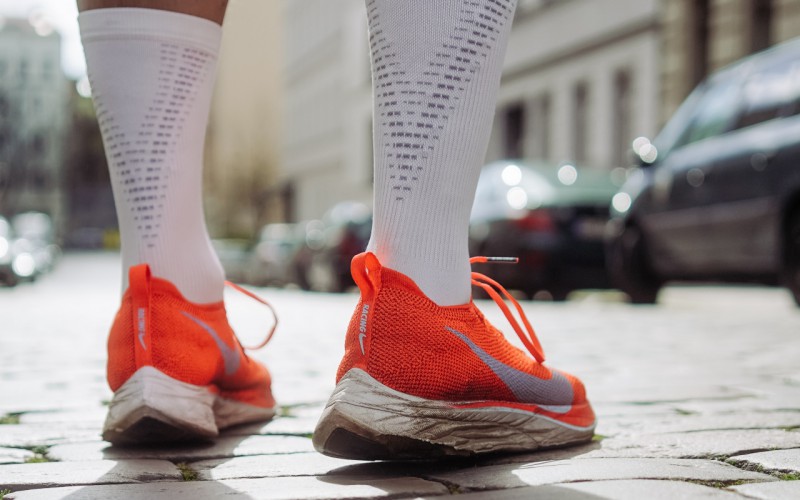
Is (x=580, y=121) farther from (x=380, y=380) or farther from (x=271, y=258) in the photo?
(x=380, y=380)

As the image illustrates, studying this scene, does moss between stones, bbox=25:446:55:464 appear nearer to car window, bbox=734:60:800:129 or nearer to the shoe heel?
the shoe heel

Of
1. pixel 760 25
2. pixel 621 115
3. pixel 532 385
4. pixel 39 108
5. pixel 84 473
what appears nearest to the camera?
pixel 84 473

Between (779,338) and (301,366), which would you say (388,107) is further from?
(779,338)

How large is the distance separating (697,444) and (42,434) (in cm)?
141

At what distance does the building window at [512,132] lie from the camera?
2550cm

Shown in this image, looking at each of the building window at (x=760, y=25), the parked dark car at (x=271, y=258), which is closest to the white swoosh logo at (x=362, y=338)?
the building window at (x=760, y=25)

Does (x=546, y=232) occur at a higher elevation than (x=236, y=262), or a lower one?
higher

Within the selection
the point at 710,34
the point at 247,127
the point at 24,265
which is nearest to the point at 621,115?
the point at 710,34

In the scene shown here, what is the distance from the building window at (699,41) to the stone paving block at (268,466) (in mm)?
16976

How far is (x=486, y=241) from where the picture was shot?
32.9 feet

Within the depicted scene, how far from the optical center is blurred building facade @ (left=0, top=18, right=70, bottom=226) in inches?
2933

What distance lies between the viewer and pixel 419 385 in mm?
1931

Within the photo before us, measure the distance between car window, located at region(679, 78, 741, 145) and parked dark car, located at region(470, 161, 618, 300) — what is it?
6.59 feet

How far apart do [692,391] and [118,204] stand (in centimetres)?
173
